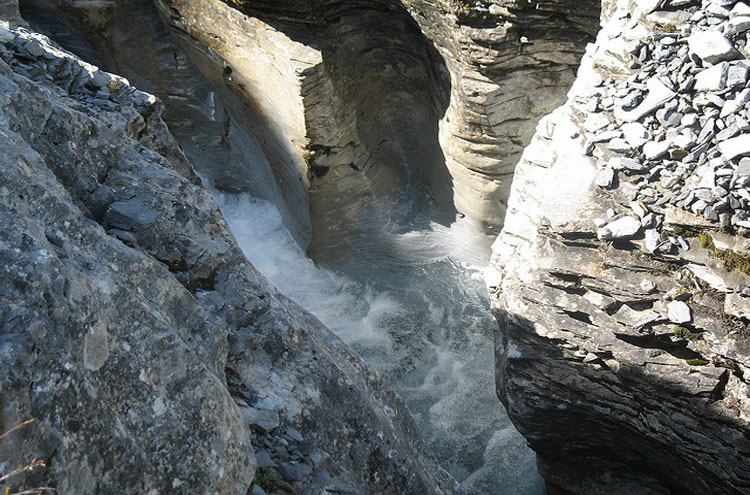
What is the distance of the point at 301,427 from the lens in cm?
185

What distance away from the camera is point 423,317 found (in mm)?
5590

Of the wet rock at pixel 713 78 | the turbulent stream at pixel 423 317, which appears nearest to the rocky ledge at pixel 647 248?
the wet rock at pixel 713 78

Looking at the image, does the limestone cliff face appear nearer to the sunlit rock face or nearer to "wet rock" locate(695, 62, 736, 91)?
the sunlit rock face

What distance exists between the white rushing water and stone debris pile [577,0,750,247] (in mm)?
2451

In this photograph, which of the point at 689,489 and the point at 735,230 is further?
the point at 689,489

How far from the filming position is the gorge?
1.39 meters

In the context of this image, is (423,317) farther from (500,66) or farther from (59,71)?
(59,71)

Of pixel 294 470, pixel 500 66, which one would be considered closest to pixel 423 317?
pixel 500 66

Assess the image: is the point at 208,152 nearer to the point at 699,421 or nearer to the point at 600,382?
the point at 600,382

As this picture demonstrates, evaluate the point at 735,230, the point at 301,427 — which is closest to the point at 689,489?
the point at 735,230

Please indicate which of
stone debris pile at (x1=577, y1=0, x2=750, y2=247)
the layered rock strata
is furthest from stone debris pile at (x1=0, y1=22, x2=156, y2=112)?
stone debris pile at (x1=577, y1=0, x2=750, y2=247)

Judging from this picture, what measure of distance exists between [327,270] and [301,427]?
13.7 ft

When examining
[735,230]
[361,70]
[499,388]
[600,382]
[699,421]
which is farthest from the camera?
[361,70]

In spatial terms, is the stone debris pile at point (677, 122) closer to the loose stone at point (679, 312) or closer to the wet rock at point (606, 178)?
the wet rock at point (606, 178)
